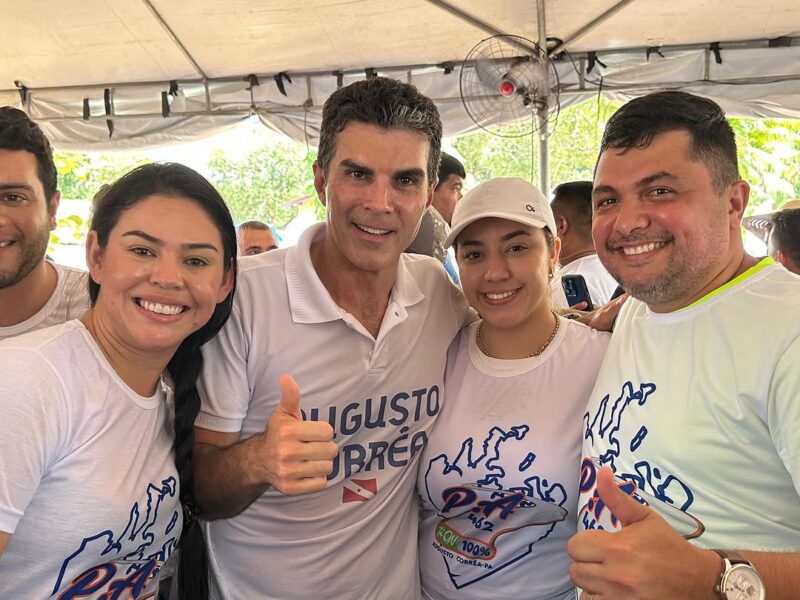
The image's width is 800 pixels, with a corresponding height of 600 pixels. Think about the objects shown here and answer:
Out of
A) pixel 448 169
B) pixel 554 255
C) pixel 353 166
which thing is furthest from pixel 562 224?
pixel 353 166

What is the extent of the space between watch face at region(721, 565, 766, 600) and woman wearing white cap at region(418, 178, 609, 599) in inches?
24.9

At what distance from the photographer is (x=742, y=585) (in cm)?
111

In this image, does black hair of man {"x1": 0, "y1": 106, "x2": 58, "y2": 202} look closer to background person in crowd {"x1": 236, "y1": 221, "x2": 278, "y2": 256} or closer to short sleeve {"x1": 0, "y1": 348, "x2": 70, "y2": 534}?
short sleeve {"x1": 0, "y1": 348, "x2": 70, "y2": 534}

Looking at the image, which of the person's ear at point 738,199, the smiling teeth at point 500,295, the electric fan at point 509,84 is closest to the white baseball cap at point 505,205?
the smiling teeth at point 500,295

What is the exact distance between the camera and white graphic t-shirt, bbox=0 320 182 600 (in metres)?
1.24

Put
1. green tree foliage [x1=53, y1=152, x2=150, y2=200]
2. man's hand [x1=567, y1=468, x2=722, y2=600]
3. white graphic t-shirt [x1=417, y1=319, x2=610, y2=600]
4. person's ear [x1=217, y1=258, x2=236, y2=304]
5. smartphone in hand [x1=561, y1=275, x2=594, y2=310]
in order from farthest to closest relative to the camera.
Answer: green tree foliage [x1=53, y1=152, x2=150, y2=200], smartphone in hand [x1=561, y1=275, x2=594, y2=310], white graphic t-shirt [x1=417, y1=319, x2=610, y2=600], person's ear [x1=217, y1=258, x2=236, y2=304], man's hand [x1=567, y1=468, x2=722, y2=600]

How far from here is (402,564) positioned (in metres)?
1.90

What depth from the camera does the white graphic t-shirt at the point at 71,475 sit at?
124cm

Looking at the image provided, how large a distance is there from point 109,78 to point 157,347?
189 inches

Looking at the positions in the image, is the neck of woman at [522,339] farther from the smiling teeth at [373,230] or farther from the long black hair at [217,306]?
the long black hair at [217,306]

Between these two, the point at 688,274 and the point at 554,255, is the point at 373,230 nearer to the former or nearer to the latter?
the point at 554,255

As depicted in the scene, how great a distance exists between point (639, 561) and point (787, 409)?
41cm

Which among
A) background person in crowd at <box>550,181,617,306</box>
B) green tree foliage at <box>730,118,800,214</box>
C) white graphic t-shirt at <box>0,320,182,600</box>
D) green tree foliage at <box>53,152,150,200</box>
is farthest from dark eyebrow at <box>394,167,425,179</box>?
green tree foliage at <box>53,152,150,200</box>

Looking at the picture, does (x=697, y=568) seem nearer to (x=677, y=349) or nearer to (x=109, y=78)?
(x=677, y=349)
